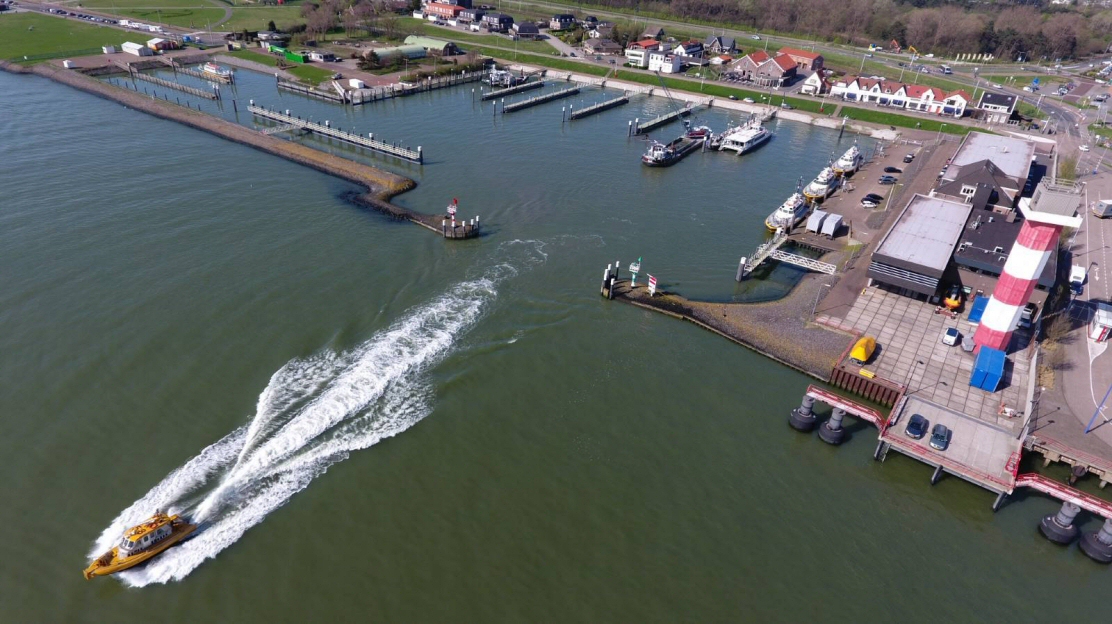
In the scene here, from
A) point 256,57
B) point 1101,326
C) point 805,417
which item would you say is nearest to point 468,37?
point 256,57

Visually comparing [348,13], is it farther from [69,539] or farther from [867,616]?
[867,616]

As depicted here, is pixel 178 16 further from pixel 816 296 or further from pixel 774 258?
pixel 816 296

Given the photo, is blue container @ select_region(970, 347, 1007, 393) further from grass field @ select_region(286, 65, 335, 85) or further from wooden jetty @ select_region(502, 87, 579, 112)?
grass field @ select_region(286, 65, 335, 85)

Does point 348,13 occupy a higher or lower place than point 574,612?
higher

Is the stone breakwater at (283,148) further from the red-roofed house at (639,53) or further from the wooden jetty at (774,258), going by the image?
the red-roofed house at (639,53)

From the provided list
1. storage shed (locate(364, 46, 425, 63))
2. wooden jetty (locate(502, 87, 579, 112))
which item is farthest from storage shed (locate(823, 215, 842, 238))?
storage shed (locate(364, 46, 425, 63))

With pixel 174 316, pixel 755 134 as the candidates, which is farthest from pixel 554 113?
pixel 174 316
